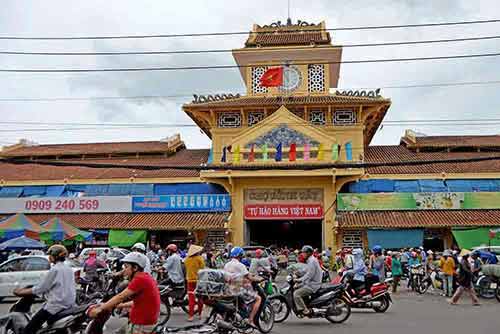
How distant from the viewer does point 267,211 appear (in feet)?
94.9

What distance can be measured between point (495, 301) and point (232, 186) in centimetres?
1574

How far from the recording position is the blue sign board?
29.1 m

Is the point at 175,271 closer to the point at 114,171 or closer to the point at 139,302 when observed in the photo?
the point at 139,302

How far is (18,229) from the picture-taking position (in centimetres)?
2364

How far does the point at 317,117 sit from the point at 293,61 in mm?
3922

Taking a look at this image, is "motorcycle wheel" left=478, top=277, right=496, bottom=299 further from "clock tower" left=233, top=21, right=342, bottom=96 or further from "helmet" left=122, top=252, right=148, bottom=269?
"clock tower" left=233, top=21, right=342, bottom=96

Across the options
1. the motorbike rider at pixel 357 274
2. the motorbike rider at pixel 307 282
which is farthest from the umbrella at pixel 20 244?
the motorbike rider at pixel 307 282

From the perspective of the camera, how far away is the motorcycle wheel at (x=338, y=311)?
38.4 ft

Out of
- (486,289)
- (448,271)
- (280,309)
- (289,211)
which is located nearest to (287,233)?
(289,211)

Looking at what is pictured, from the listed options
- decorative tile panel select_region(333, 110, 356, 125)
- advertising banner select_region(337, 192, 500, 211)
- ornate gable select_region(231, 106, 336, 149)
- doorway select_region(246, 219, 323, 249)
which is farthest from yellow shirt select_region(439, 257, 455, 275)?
doorway select_region(246, 219, 323, 249)

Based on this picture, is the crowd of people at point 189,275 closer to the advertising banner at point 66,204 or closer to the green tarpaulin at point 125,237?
the green tarpaulin at point 125,237

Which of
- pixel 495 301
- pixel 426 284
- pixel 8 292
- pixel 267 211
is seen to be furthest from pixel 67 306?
pixel 267 211

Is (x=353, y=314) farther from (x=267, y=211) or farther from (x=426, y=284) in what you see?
(x=267, y=211)

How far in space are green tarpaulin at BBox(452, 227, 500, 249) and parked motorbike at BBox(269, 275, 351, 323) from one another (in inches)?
620
